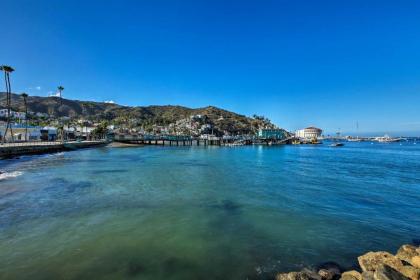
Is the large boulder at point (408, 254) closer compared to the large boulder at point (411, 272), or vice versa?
the large boulder at point (411, 272)

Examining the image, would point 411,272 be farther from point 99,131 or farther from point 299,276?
point 99,131

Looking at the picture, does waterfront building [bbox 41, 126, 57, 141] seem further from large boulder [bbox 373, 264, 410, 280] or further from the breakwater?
large boulder [bbox 373, 264, 410, 280]

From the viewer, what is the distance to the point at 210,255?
32.6 feet

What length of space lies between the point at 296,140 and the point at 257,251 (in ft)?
473

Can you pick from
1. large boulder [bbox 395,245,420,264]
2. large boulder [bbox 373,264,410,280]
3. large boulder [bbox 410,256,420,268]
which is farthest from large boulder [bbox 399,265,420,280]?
large boulder [bbox 395,245,420,264]

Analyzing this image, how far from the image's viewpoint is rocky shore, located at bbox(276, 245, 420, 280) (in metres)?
7.00

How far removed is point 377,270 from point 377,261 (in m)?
1.52

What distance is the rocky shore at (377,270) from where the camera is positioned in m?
7.00

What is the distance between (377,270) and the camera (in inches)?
280

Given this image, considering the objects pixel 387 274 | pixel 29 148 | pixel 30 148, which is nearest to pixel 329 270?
pixel 387 274

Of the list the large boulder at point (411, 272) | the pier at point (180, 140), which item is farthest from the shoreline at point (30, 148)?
the large boulder at point (411, 272)

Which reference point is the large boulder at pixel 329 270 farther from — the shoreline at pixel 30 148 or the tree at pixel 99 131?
the tree at pixel 99 131

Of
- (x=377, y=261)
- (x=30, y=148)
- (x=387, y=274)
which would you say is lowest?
(x=377, y=261)

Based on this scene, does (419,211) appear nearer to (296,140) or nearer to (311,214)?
(311,214)
